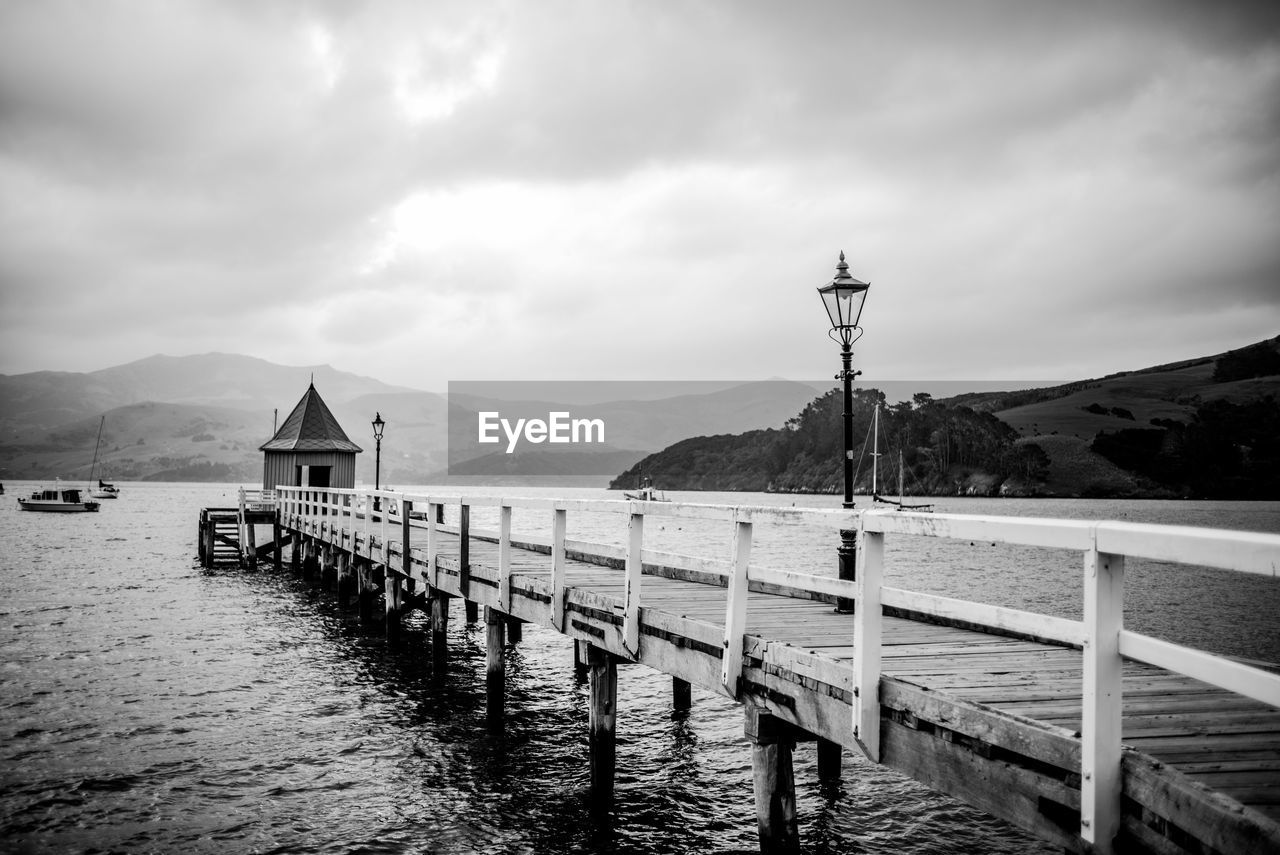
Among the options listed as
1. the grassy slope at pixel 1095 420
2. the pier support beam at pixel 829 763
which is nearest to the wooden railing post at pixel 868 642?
the pier support beam at pixel 829 763

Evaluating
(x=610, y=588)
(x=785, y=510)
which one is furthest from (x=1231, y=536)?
A: (x=610, y=588)

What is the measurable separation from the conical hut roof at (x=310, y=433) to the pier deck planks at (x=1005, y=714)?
114ft

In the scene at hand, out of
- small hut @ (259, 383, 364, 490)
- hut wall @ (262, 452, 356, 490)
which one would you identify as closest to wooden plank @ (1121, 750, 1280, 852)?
small hut @ (259, 383, 364, 490)

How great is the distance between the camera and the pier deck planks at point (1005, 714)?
11.2 feet

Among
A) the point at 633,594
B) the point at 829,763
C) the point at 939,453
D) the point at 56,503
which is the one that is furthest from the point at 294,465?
the point at 939,453

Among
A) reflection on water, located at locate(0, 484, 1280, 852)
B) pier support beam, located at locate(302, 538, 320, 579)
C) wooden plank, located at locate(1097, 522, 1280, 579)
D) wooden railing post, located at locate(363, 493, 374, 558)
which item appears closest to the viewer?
wooden plank, located at locate(1097, 522, 1280, 579)

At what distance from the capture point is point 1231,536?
285 centimetres

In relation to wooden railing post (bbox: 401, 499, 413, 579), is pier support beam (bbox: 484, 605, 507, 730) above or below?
below

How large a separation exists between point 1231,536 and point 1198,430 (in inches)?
6998

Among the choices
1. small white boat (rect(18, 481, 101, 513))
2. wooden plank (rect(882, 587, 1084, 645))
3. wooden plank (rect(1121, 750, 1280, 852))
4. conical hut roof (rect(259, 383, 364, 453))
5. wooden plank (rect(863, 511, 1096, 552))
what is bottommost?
small white boat (rect(18, 481, 101, 513))

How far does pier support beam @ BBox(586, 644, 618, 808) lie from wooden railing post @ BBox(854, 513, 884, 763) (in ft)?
14.6

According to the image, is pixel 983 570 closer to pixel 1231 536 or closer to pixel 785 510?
pixel 785 510

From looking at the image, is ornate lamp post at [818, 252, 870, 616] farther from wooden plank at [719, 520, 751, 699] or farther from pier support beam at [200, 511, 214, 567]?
pier support beam at [200, 511, 214, 567]

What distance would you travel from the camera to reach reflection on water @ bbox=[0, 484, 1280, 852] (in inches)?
350
